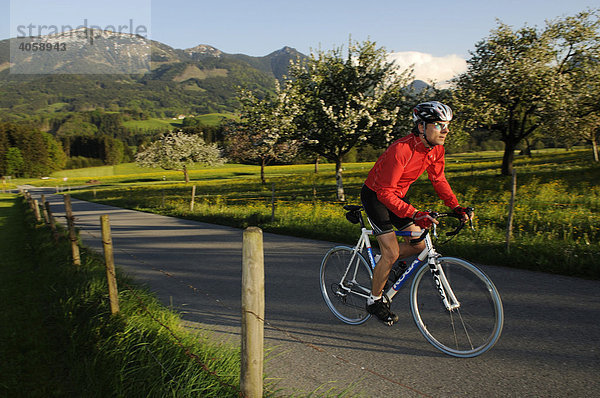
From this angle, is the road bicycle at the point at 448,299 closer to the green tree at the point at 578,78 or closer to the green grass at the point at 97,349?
the green grass at the point at 97,349

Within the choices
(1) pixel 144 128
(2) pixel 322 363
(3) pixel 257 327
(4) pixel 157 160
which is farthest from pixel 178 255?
(1) pixel 144 128

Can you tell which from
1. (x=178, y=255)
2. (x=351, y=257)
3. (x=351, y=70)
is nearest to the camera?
(x=351, y=257)

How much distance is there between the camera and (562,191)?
50.3ft

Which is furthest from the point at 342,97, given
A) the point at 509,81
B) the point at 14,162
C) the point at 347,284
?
the point at 14,162

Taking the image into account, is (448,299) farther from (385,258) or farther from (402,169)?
(402,169)

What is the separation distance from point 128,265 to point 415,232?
6.30 meters

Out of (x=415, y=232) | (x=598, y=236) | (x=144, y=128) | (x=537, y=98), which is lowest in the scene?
(x=598, y=236)

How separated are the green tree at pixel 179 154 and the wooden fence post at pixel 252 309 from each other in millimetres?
53891

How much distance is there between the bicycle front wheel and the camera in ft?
10.5

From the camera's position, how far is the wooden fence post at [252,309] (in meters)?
2.17

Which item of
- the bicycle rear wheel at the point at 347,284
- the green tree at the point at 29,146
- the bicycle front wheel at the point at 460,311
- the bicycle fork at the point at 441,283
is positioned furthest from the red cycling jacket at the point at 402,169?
the green tree at the point at 29,146

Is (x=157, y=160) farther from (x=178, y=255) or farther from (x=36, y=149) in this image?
(x=36, y=149)

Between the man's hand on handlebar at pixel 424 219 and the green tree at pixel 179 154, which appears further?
the green tree at pixel 179 154

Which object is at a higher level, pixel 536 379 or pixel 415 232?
pixel 415 232
